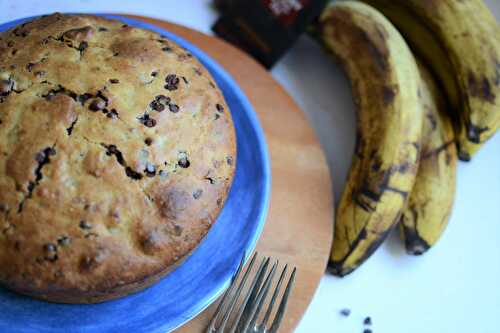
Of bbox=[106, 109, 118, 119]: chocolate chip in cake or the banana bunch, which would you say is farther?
the banana bunch

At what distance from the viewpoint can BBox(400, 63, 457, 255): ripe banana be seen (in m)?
1.50

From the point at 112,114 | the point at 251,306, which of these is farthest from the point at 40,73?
the point at 251,306

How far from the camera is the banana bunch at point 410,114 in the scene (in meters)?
1.41

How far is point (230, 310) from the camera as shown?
3.96 ft

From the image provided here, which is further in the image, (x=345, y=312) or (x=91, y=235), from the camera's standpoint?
(x=345, y=312)

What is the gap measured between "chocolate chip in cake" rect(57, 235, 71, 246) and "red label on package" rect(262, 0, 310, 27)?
1.16m

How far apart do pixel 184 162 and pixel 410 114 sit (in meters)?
0.74

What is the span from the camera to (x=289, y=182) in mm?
1562

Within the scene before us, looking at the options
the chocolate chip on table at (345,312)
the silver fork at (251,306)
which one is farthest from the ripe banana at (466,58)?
the silver fork at (251,306)

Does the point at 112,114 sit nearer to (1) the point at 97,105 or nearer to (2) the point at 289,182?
(1) the point at 97,105

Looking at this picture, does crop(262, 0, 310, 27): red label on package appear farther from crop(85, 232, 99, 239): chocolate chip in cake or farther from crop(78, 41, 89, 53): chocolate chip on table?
crop(85, 232, 99, 239): chocolate chip in cake

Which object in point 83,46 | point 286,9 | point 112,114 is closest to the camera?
point 112,114

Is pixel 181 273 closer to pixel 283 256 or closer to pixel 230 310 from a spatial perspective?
pixel 230 310

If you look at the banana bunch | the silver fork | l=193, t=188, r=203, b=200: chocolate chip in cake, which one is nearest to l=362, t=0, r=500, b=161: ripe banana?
the banana bunch
